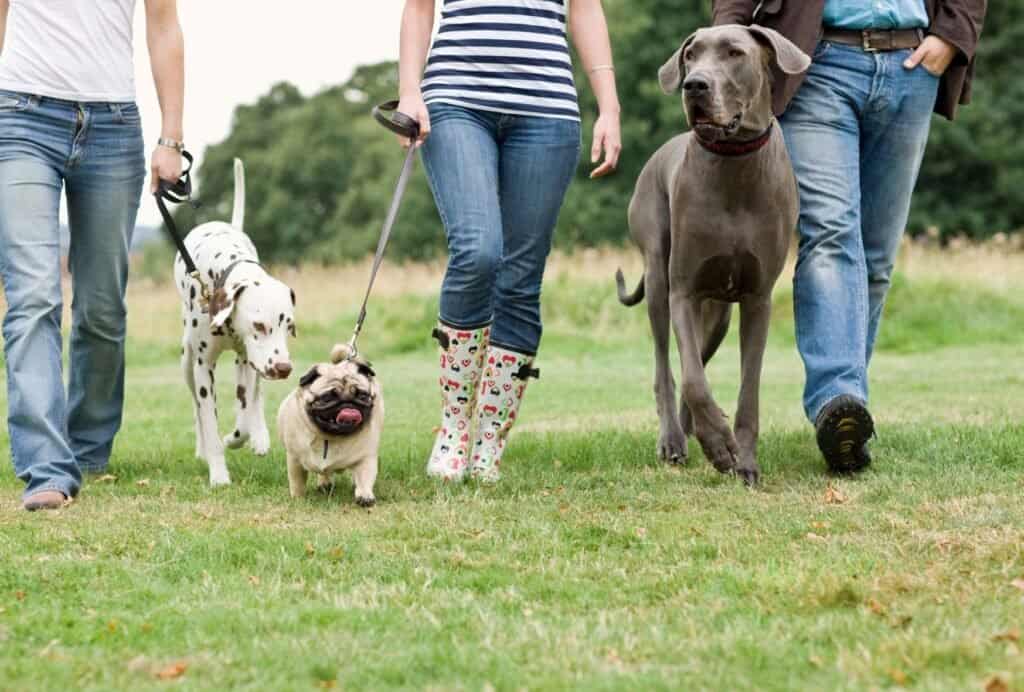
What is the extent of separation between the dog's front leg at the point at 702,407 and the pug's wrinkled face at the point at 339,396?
1203 millimetres

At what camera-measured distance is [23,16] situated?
5.39m

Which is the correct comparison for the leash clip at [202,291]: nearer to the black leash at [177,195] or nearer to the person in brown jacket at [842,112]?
the black leash at [177,195]

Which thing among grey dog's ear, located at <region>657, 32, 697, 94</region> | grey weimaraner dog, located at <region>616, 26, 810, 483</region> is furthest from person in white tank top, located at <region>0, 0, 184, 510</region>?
grey weimaraner dog, located at <region>616, 26, 810, 483</region>

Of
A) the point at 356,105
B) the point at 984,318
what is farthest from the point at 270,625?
the point at 356,105

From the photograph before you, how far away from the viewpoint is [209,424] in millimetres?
6164

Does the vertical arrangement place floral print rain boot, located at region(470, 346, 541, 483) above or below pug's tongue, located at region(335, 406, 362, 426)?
below

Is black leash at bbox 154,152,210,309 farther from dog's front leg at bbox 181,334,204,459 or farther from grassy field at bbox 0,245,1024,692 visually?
grassy field at bbox 0,245,1024,692

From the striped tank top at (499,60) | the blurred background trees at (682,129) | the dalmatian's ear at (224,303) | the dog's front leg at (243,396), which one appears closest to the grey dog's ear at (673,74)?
the striped tank top at (499,60)

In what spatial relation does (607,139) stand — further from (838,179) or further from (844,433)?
(844,433)

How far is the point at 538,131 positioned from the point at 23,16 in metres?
2.01

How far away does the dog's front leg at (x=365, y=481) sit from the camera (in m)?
5.22

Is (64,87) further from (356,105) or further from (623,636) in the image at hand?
(356,105)

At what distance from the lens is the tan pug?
510 centimetres

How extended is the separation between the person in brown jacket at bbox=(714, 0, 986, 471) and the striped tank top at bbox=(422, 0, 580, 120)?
0.72 m
